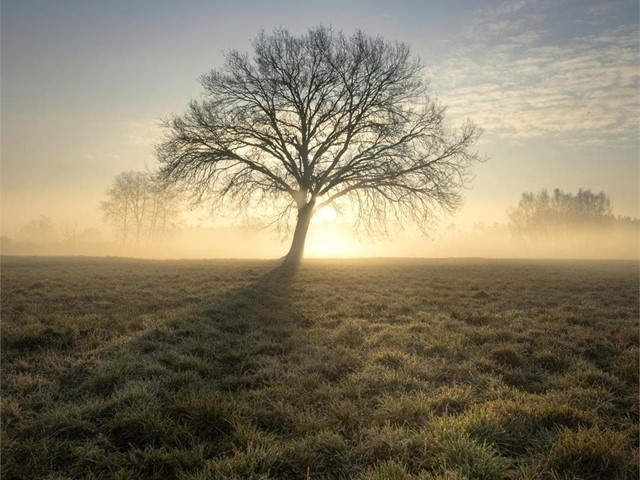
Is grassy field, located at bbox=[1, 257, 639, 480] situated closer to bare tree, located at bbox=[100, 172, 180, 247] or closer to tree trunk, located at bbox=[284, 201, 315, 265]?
tree trunk, located at bbox=[284, 201, 315, 265]

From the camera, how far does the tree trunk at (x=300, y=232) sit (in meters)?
24.2

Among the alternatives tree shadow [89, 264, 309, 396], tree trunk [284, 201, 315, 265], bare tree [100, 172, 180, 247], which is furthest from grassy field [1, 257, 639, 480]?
bare tree [100, 172, 180, 247]

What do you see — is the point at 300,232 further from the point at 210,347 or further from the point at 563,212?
the point at 563,212

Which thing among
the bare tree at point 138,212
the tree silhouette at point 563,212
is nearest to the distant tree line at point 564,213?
the tree silhouette at point 563,212

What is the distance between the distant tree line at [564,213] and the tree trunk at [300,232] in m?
73.0

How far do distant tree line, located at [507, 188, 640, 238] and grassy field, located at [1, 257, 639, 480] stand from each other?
82219 millimetres

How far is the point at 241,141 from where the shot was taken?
22594mm

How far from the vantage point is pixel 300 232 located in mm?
24484

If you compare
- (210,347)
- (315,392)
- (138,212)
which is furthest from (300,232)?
(138,212)

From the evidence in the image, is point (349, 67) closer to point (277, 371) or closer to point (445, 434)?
point (277, 371)

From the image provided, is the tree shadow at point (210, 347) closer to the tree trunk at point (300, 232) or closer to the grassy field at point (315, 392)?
the grassy field at point (315, 392)

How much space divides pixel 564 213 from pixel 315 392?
91.9 meters

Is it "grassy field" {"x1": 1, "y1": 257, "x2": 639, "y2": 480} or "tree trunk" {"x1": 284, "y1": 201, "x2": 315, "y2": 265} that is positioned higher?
"tree trunk" {"x1": 284, "y1": 201, "x2": 315, "y2": 265}

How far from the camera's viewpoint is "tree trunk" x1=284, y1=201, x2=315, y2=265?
2420 cm
